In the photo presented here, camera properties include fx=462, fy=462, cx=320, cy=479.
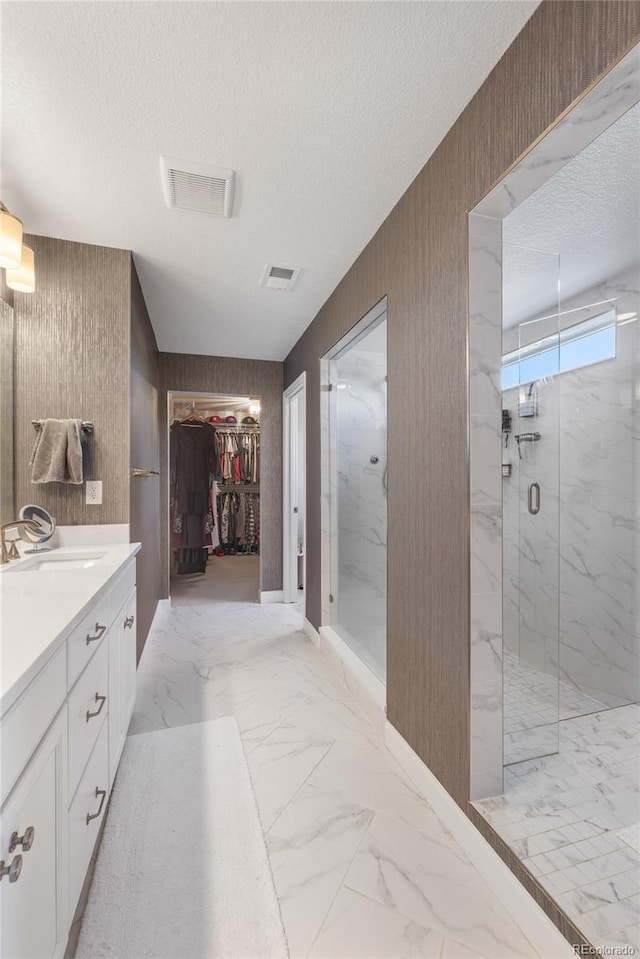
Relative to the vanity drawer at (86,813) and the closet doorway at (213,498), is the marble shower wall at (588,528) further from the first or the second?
the closet doorway at (213,498)

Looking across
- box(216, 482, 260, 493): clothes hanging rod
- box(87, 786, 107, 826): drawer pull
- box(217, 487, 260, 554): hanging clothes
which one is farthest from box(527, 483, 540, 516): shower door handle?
box(217, 487, 260, 554): hanging clothes

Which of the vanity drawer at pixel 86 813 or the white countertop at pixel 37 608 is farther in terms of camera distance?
the vanity drawer at pixel 86 813

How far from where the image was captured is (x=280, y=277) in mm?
2805

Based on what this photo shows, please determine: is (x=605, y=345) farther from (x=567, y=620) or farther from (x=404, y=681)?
(x=404, y=681)

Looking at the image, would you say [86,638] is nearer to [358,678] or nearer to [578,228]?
[358,678]

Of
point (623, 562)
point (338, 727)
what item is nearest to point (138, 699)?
point (338, 727)

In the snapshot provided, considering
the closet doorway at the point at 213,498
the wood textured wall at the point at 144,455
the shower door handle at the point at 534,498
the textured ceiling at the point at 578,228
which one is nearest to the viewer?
the textured ceiling at the point at 578,228

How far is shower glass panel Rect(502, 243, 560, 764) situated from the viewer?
2.36m

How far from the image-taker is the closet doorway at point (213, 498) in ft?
17.9

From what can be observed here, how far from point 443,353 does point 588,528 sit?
162 centimetres

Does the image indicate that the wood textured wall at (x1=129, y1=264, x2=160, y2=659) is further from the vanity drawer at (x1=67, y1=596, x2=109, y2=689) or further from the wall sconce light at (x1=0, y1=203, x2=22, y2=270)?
the vanity drawer at (x1=67, y1=596, x2=109, y2=689)

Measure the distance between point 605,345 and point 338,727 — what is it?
2494 mm

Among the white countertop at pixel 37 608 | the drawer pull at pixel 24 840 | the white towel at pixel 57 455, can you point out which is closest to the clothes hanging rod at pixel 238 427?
the white towel at pixel 57 455

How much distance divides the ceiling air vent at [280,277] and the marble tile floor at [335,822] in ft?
8.08
